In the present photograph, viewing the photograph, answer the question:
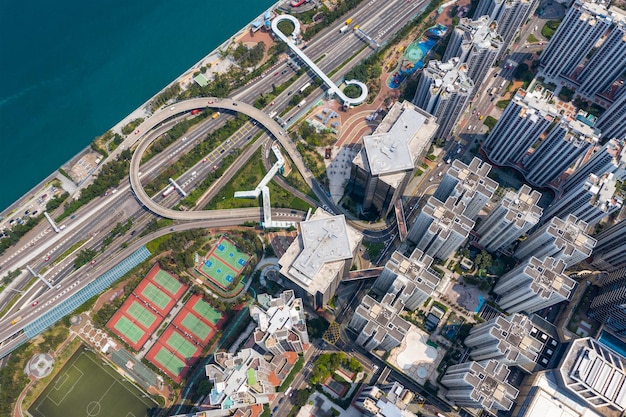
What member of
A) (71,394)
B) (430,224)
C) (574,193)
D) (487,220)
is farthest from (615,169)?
(71,394)

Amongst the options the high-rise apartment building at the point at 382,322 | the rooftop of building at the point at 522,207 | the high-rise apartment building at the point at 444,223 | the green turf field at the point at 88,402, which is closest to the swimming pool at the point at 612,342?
the rooftop of building at the point at 522,207

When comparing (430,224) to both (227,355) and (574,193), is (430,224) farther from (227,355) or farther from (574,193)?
(227,355)

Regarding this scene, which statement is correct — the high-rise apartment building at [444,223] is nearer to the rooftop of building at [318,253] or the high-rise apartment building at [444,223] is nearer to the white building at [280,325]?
the rooftop of building at [318,253]

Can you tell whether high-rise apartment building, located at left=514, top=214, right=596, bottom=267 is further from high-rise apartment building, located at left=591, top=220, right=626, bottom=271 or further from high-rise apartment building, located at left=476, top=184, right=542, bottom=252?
high-rise apartment building, located at left=591, top=220, right=626, bottom=271

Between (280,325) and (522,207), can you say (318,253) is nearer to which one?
(280,325)

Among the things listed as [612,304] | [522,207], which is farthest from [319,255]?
[612,304]

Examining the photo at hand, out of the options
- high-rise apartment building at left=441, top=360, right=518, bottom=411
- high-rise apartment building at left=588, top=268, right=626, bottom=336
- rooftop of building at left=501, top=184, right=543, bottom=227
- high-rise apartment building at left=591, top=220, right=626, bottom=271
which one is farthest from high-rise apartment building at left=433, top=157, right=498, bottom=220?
high-rise apartment building at left=441, top=360, right=518, bottom=411
